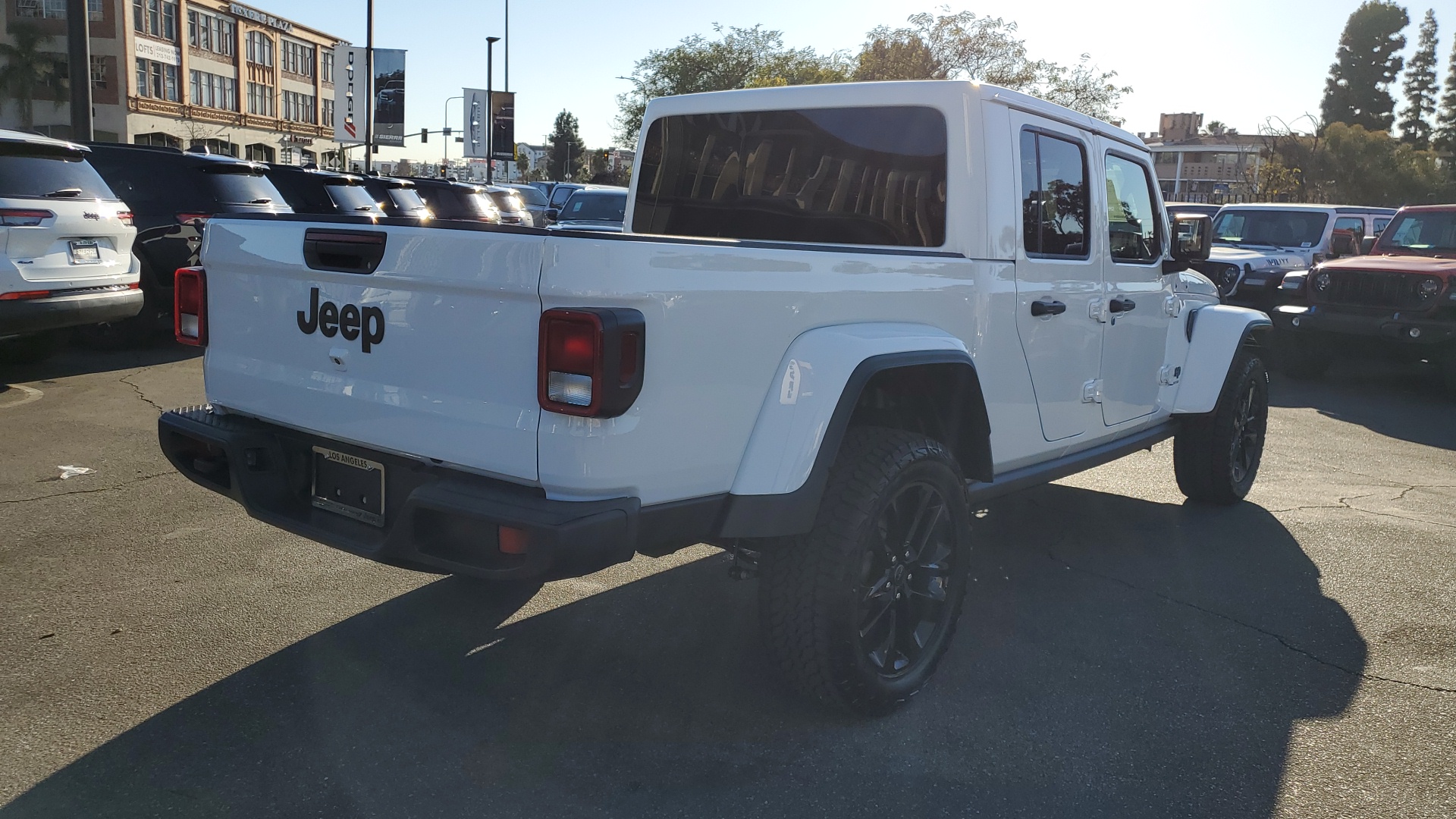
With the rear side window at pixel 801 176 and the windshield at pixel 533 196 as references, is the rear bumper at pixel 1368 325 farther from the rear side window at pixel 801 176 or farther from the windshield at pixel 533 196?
the windshield at pixel 533 196

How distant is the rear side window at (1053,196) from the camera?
161 inches

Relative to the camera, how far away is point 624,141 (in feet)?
178

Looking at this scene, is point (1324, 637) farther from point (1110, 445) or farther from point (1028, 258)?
point (1028, 258)

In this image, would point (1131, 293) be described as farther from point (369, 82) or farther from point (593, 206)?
point (369, 82)

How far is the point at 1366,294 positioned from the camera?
36.1 feet

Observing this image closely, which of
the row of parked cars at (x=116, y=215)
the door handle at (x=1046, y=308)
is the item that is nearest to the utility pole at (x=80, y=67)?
the row of parked cars at (x=116, y=215)

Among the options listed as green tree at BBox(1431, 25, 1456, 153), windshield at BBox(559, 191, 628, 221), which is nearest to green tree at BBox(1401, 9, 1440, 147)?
green tree at BBox(1431, 25, 1456, 153)

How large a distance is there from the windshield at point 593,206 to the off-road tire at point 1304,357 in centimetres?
1059

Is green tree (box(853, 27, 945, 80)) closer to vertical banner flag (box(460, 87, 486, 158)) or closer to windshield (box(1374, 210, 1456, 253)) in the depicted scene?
vertical banner flag (box(460, 87, 486, 158))

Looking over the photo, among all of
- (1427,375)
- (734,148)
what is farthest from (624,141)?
(734,148)

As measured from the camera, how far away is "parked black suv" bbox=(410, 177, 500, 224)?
15.2 meters

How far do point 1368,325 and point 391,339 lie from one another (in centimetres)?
1069

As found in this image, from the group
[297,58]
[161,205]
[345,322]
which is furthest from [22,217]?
[297,58]

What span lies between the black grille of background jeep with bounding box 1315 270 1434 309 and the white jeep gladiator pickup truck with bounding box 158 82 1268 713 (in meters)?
7.62
